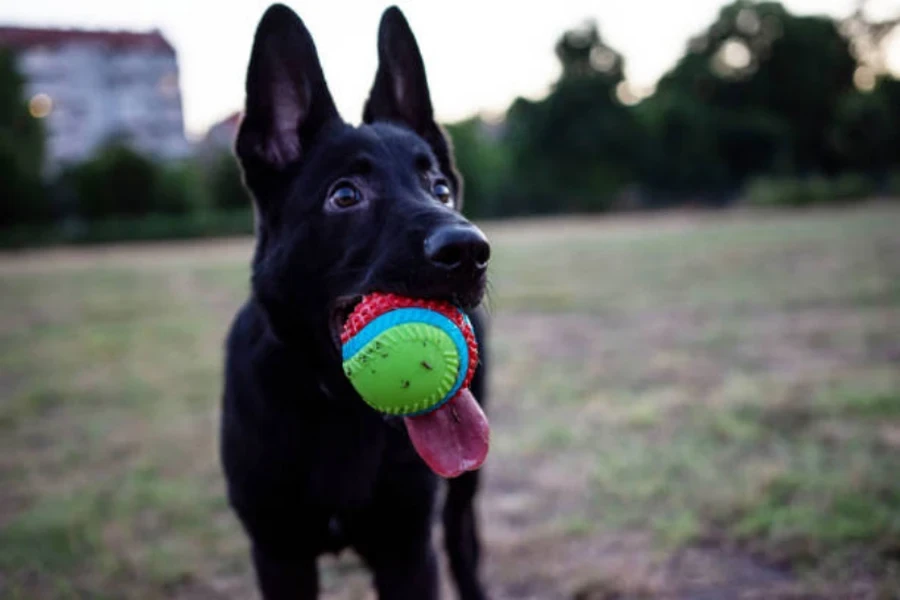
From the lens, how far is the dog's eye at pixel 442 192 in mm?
2434

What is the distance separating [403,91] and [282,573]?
5.75 ft

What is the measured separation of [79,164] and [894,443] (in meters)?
36.7

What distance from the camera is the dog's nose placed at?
1.77 meters

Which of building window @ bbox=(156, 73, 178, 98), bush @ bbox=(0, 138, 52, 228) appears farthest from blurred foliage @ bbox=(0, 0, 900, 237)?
building window @ bbox=(156, 73, 178, 98)

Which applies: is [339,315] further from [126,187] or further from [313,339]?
[126,187]

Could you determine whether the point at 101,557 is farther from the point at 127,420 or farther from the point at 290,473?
the point at 127,420

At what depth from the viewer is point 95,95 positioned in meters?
66.7

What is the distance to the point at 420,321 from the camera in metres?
1.77

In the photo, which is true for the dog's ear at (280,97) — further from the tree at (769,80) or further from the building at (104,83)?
the building at (104,83)

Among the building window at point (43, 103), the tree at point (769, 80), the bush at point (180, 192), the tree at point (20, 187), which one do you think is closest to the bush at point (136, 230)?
the bush at point (180, 192)

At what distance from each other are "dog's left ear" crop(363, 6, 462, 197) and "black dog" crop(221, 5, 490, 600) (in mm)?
284

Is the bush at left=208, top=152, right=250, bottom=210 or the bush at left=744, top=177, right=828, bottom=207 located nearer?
the bush at left=208, top=152, right=250, bottom=210

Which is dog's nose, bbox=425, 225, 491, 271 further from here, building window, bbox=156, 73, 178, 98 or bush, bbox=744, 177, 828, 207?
building window, bbox=156, 73, 178, 98

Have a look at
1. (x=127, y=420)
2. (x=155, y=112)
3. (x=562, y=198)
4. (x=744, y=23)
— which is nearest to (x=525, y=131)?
(x=562, y=198)
